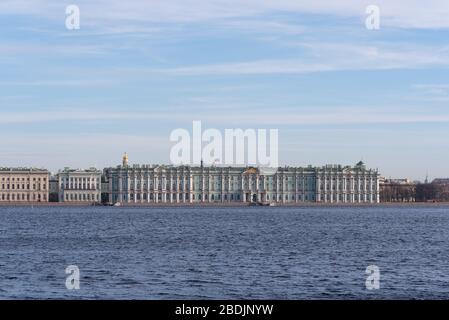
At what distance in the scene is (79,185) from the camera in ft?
428

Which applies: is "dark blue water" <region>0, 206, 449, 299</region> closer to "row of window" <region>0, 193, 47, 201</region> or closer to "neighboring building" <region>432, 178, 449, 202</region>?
"row of window" <region>0, 193, 47, 201</region>

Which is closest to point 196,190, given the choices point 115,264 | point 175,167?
point 175,167

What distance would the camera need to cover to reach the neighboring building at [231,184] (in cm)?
12575

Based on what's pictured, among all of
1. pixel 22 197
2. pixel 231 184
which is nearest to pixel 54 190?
pixel 22 197

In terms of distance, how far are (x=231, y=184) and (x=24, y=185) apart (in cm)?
2821

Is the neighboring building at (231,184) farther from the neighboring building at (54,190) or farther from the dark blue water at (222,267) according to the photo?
the dark blue water at (222,267)

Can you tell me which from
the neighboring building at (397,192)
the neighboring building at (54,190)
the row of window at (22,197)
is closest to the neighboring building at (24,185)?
the row of window at (22,197)

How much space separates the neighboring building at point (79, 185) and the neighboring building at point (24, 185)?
2.30 metres

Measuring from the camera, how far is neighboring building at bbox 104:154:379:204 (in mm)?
125750

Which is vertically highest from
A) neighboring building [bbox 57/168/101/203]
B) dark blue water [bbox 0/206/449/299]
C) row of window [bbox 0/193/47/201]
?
neighboring building [bbox 57/168/101/203]

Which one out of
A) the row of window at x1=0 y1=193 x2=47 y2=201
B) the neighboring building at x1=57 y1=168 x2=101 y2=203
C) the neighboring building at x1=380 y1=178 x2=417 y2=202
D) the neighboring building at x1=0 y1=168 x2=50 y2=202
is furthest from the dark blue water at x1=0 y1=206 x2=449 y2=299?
the neighboring building at x1=380 y1=178 x2=417 y2=202

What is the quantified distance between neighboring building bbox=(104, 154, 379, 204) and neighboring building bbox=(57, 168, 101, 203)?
8.10 ft

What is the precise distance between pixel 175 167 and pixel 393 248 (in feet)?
314
